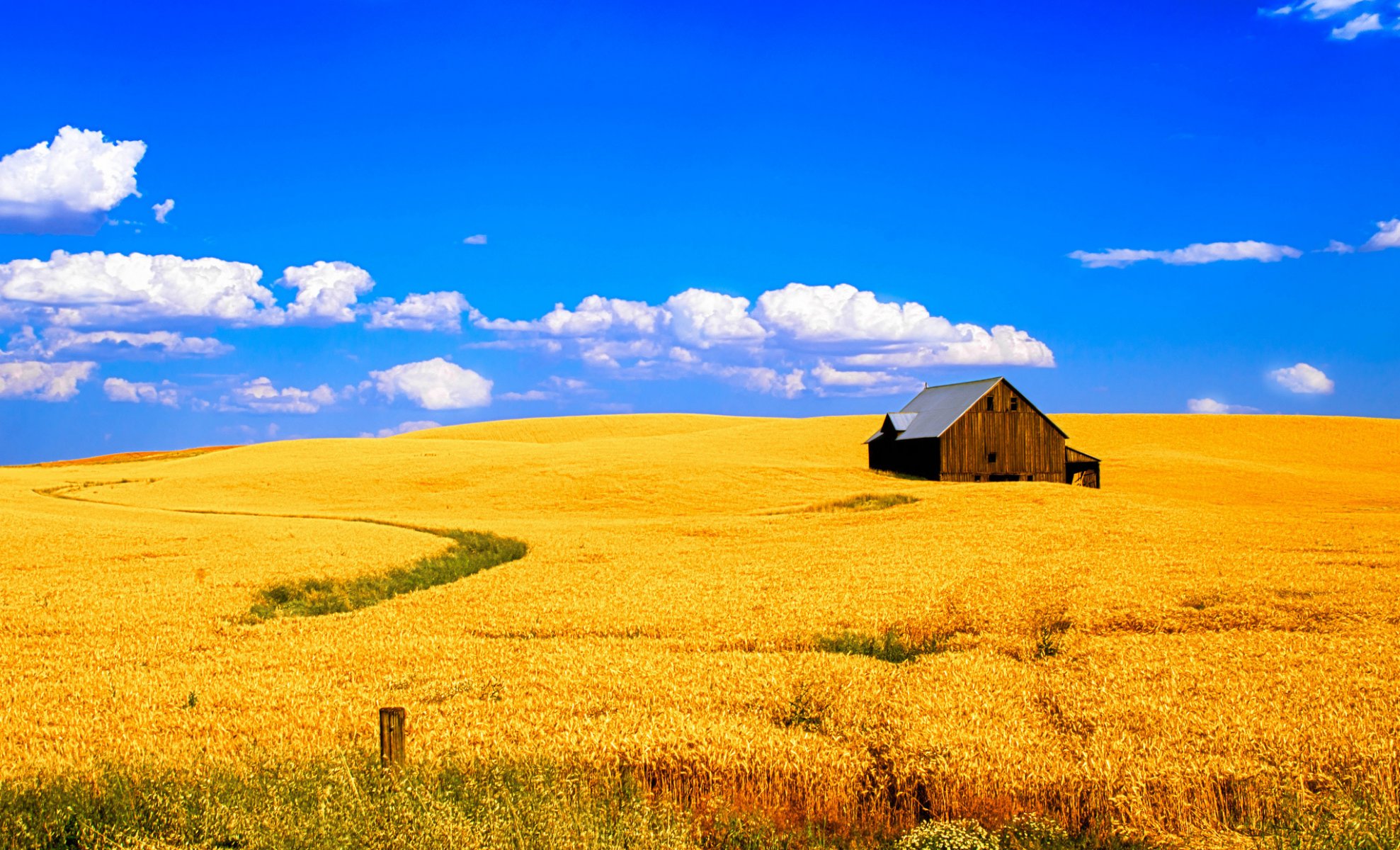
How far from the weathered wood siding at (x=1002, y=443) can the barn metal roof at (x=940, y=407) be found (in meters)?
0.58

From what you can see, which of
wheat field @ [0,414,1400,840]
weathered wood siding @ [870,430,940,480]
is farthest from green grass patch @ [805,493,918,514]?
weathered wood siding @ [870,430,940,480]

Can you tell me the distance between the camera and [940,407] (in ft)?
207

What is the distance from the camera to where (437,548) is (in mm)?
29359

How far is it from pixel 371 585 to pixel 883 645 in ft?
44.5

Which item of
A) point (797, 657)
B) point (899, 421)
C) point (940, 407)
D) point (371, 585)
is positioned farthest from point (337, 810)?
point (899, 421)

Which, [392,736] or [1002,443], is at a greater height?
[1002,443]

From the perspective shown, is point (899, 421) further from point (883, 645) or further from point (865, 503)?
point (883, 645)

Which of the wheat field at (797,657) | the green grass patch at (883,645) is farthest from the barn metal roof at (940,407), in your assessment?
the green grass patch at (883,645)

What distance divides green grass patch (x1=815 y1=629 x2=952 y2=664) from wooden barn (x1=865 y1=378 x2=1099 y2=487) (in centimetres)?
4486

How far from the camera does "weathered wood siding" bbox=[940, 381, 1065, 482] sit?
5878 centimetres

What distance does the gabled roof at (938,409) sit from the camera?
59625 millimetres

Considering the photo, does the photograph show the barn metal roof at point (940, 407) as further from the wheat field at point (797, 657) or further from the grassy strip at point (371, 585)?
the grassy strip at point (371, 585)

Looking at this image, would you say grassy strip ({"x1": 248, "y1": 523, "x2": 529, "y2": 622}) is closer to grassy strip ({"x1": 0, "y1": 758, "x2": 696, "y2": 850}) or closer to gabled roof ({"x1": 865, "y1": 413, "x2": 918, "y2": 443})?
grassy strip ({"x1": 0, "y1": 758, "x2": 696, "y2": 850})

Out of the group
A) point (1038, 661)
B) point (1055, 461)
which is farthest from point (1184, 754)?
point (1055, 461)
